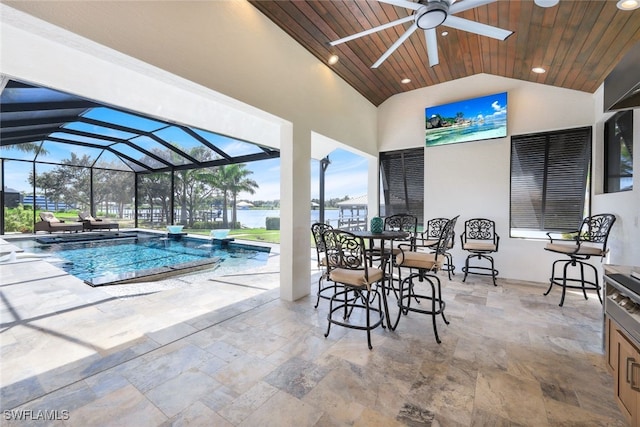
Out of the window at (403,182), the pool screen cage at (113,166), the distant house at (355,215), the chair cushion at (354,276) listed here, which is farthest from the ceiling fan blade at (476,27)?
the pool screen cage at (113,166)

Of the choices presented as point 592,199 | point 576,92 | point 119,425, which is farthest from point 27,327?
point 576,92

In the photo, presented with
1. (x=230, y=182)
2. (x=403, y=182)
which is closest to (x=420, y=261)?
(x=403, y=182)

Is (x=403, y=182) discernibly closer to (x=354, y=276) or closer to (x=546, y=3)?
(x=546, y=3)

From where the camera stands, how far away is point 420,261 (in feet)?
9.21

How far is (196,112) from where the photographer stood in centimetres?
495

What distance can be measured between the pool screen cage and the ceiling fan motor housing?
5.63 meters

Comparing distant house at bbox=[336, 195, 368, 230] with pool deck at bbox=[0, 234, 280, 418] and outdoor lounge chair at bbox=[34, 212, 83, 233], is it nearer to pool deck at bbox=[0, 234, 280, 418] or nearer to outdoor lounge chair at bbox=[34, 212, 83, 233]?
pool deck at bbox=[0, 234, 280, 418]

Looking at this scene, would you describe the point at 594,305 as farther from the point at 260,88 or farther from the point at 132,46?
the point at 132,46

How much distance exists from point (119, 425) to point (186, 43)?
2.85 meters

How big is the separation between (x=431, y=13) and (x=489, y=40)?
6.37 ft

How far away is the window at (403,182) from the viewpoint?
5.59 metres

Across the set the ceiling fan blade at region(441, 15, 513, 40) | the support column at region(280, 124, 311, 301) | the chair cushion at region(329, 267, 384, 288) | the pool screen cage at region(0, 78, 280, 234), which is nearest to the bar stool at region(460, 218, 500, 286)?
the chair cushion at region(329, 267, 384, 288)

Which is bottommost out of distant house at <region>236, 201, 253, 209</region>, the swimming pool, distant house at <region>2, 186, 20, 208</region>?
the swimming pool

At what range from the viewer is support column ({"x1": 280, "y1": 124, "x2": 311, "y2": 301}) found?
11.6 feet
